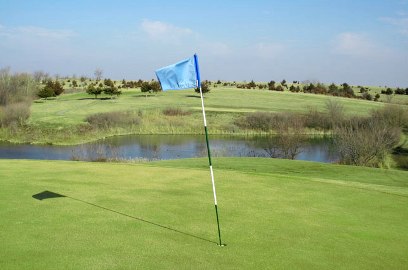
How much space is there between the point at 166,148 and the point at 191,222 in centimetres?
3312

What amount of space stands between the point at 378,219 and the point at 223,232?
3828 mm

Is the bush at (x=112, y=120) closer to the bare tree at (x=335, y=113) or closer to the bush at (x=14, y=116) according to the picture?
the bush at (x=14, y=116)

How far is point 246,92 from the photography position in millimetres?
87188

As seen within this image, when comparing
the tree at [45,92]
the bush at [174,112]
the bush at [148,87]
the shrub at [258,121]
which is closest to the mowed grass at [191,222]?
the shrub at [258,121]

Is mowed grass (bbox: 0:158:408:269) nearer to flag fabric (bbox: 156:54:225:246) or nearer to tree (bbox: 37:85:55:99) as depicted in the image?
flag fabric (bbox: 156:54:225:246)

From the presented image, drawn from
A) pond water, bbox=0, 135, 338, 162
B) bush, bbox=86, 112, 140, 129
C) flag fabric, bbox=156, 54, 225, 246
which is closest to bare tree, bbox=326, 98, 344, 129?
pond water, bbox=0, 135, 338, 162

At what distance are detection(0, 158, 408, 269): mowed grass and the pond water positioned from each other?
19.6m

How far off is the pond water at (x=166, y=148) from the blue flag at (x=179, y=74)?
24143 mm

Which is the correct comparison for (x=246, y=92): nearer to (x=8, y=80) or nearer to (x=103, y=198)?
(x=8, y=80)

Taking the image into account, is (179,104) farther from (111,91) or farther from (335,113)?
(335,113)

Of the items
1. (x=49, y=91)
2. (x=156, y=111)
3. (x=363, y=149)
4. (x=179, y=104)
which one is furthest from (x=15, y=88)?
(x=363, y=149)

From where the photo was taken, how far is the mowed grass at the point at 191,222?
7168mm

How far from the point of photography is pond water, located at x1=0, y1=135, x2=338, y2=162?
35969 mm

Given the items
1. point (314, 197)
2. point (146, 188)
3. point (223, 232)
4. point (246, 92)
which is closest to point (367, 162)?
point (314, 197)
